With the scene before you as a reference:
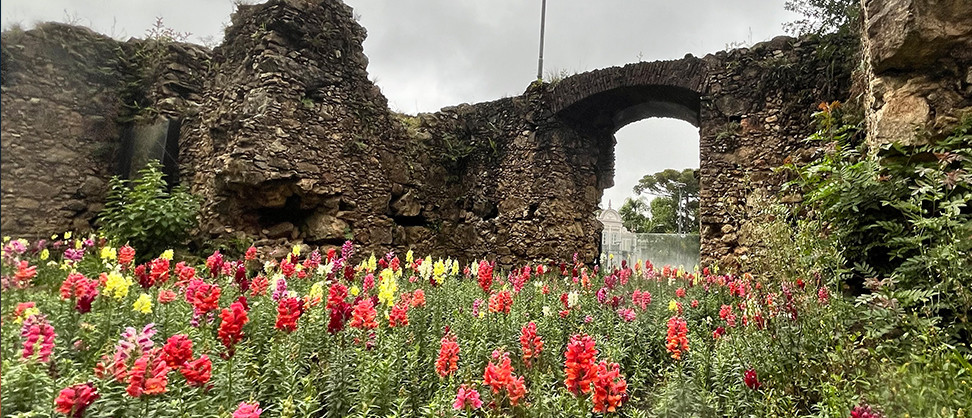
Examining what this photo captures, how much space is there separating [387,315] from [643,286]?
3.75m

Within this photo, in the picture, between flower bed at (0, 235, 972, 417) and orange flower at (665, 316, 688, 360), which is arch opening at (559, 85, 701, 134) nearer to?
flower bed at (0, 235, 972, 417)

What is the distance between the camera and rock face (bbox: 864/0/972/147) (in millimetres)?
2865

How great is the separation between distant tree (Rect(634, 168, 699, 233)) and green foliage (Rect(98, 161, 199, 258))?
84.9 feet

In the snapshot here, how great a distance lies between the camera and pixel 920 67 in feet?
10.0

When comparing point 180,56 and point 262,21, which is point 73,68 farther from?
point 180,56

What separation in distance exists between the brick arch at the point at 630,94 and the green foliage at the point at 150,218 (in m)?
6.47

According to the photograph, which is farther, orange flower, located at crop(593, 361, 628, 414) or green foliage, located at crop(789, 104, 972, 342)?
green foliage, located at crop(789, 104, 972, 342)

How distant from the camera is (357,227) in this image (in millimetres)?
7930

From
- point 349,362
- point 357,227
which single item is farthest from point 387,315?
point 357,227

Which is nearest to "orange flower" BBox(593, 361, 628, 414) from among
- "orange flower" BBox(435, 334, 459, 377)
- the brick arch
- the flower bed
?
the flower bed

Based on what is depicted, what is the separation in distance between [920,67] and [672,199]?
2998 centimetres

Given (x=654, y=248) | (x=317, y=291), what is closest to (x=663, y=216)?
(x=654, y=248)

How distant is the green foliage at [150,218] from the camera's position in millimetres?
4186

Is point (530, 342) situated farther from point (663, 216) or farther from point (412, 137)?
point (663, 216)
